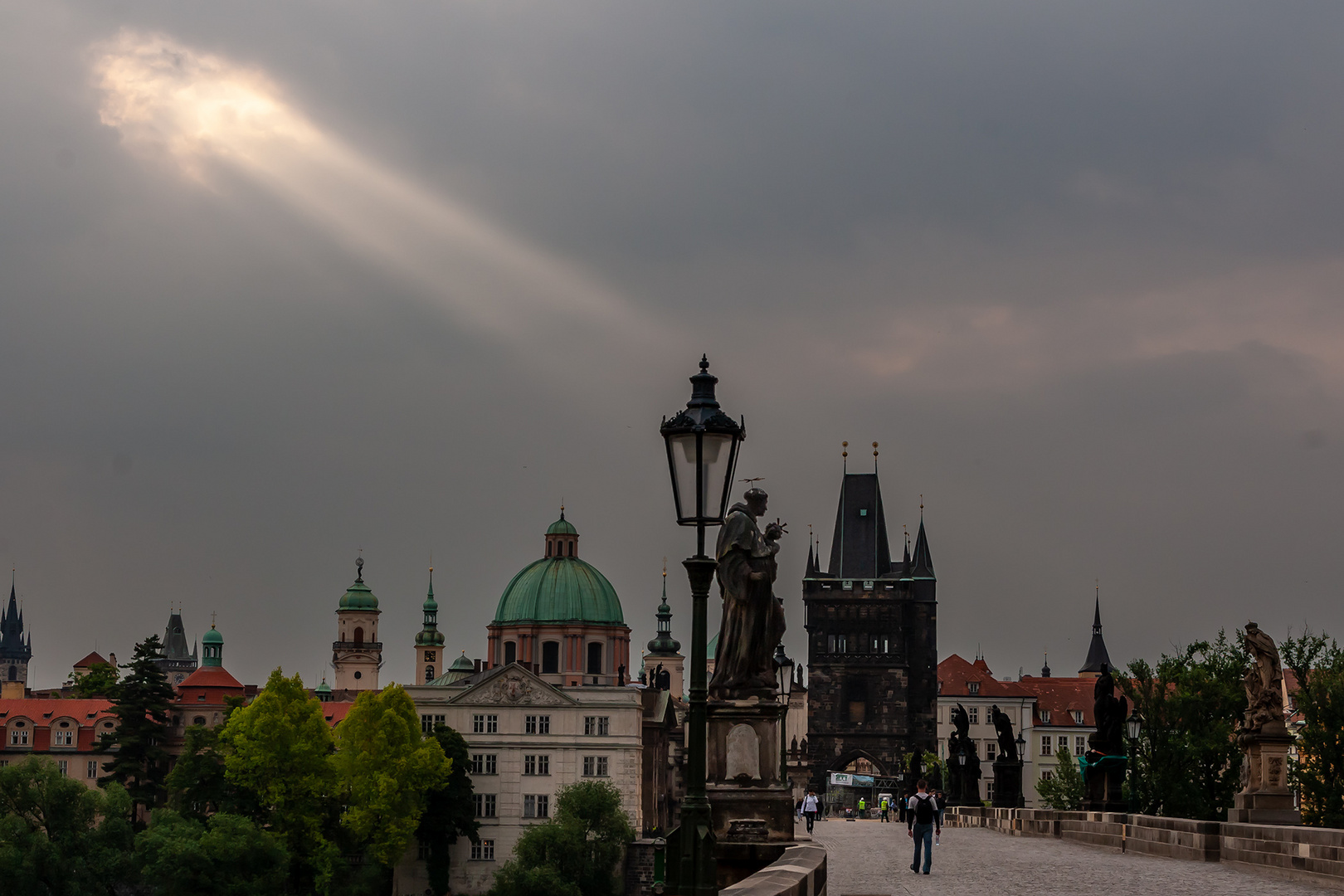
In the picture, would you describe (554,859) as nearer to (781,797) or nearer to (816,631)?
(816,631)

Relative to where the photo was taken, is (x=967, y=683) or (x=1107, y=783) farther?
(x=967, y=683)

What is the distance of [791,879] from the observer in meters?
12.0

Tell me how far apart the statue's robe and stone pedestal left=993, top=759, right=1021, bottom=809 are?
3276cm

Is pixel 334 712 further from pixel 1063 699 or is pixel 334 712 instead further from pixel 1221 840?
pixel 1221 840

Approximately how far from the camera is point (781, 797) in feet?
59.9

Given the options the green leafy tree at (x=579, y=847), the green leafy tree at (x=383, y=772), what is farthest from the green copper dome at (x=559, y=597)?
the green leafy tree at (x=383, y=772)

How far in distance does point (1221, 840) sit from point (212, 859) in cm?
6577

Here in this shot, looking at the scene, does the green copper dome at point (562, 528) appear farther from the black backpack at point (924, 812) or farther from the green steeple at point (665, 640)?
the black backpack at point (924, 812)

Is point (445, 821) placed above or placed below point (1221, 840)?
below

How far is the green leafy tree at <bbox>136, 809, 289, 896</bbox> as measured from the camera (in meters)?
80.2

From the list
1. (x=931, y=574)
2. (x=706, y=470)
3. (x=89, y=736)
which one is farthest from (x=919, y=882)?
(x=931, y=574)

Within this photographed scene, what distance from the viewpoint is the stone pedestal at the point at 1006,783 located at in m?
49.1

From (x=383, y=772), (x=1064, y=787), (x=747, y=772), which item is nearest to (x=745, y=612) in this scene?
(x=747, y=772)

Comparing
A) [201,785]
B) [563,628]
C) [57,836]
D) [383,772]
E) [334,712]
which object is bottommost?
[57,836]
